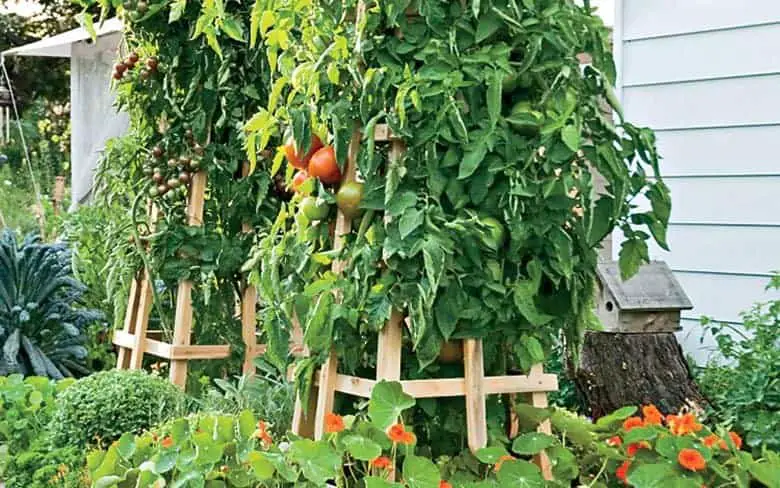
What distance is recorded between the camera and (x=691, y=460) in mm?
2291

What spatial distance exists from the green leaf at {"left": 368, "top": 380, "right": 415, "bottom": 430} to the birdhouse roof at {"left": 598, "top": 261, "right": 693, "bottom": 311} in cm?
174

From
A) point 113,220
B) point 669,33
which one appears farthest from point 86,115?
point 669,33

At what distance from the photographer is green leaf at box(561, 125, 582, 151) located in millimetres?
2209

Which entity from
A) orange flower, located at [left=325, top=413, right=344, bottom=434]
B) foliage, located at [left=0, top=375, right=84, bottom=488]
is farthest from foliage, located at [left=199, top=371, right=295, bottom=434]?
orange flower, located at [left=325, top=413, right=344, bottom=434]

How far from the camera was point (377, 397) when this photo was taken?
7.44 ft

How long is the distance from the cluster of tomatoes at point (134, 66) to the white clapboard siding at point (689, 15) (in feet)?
6.98

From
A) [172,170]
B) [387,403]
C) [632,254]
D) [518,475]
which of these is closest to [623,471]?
[518,475]

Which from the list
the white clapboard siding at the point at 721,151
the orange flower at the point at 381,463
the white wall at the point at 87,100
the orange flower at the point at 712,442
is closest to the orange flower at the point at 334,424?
the orange flower at the point at 381,463

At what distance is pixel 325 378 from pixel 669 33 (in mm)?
2732

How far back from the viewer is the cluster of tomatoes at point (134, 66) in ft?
12.2

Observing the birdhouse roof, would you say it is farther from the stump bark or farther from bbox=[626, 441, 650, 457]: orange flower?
bbox=[626, 441, 650, 457]: orange flower

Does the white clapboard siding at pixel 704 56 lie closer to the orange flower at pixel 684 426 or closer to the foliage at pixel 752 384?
the foliage at pixel 752 384

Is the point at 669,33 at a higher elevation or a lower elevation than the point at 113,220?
higher

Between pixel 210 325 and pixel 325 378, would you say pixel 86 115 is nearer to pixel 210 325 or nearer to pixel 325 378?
pixel 210 325
